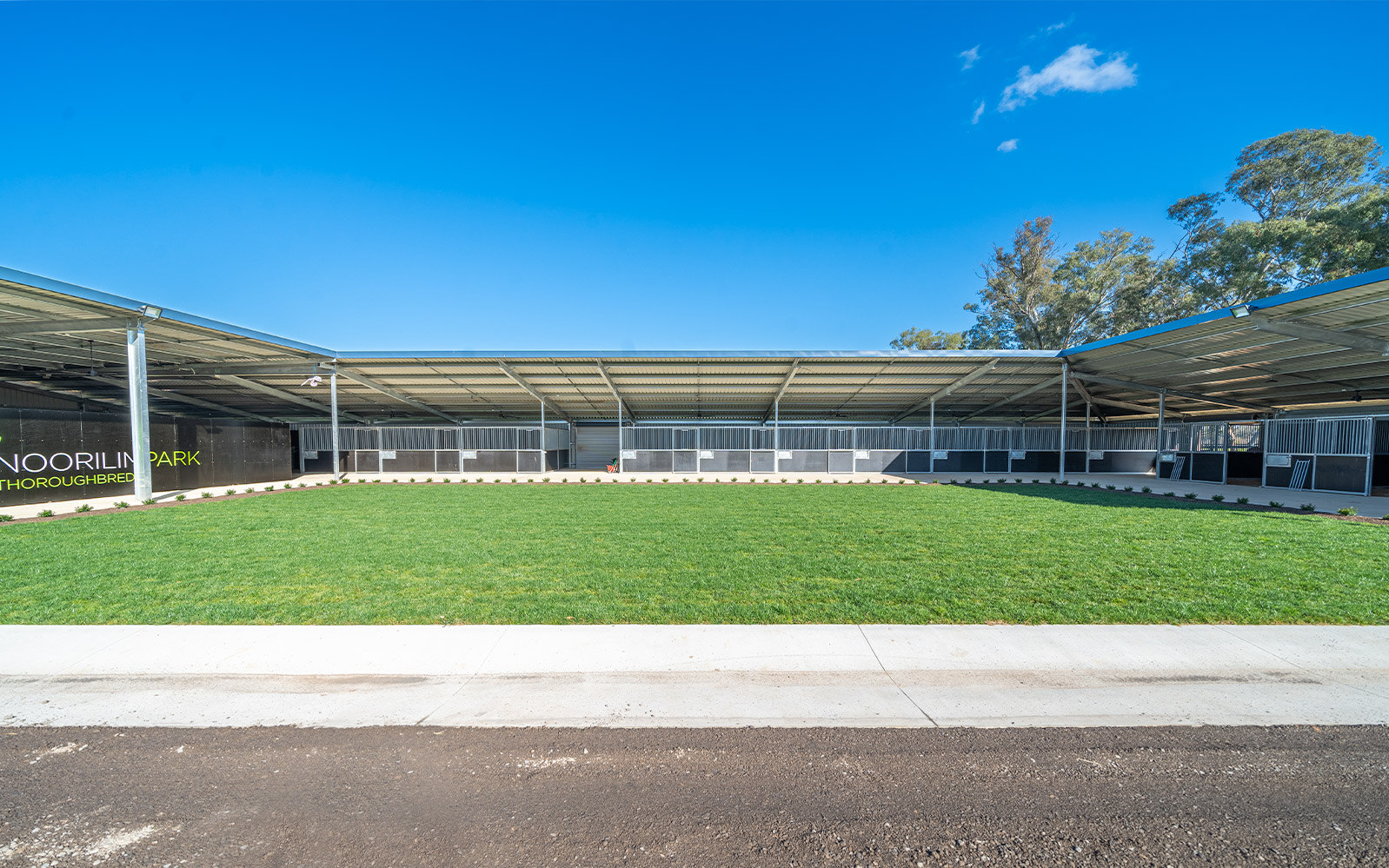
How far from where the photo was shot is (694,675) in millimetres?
4285

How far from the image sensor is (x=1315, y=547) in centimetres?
837

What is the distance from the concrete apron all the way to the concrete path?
12.4 m

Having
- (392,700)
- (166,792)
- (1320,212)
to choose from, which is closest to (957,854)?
(392,700)

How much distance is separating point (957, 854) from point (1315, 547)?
34.8 feet

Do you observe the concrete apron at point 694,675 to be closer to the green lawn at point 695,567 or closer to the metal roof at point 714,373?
the green lawn at point 695,567

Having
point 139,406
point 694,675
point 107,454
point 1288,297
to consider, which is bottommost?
point 694,675

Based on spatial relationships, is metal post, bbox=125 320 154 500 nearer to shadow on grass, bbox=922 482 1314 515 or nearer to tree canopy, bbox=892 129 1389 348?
shadow on grass, bbox=922 482 1314 515

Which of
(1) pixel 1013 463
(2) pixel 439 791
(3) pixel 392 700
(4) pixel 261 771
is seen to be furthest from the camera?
(1) pixel 1013 463

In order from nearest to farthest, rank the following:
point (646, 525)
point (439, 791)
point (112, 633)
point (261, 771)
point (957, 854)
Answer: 1. point (957, 854)
2. point (439, 791)
3. point (261, 771)
4. point (112, 633)
5. point (646, 525)

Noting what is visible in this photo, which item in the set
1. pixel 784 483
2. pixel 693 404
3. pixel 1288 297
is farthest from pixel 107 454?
pixel 1288 297

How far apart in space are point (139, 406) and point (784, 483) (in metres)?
20.0

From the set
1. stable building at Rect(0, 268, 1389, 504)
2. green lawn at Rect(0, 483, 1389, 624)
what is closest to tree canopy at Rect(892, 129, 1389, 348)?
stable building at Rect(0, 268, 1389, 504)

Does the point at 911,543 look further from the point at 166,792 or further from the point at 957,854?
the point at 166,792

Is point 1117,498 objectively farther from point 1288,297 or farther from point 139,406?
point 139,406
